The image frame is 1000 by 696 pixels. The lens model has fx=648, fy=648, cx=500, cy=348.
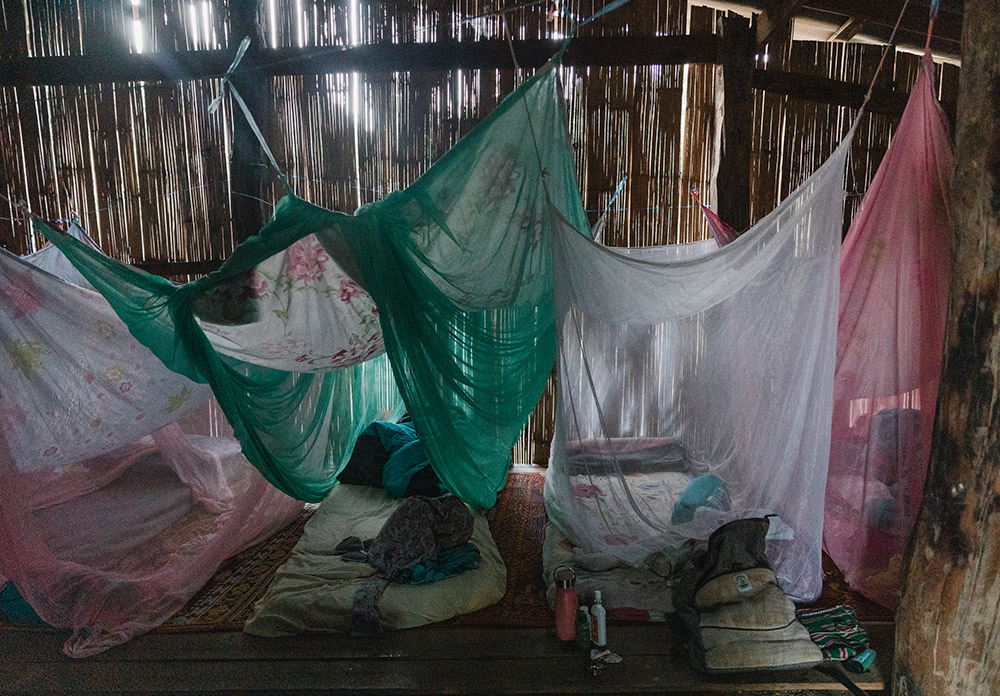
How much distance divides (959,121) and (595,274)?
1.07m

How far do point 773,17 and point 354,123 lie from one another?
7.40ft

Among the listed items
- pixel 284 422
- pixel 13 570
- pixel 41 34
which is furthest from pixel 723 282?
pixel 41 34

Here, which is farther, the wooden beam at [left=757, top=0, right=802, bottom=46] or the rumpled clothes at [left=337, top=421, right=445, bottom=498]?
the rumpled clothes at [left=337, top=421, right=445, bottom=498]

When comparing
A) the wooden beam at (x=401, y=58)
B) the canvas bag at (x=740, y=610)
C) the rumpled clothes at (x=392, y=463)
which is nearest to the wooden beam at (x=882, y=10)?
the wooden beam at (x=401, y=58)

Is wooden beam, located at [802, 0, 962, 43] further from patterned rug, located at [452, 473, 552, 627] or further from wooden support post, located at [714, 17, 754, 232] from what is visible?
patterned rug, located at [452, 473, 552, 627]

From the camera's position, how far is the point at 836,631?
→ 2.08 m

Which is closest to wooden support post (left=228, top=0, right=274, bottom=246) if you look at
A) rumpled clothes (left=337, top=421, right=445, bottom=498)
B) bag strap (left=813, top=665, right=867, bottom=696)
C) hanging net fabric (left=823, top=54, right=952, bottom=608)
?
rumpled clothes (left=337, top=421, right=445, bottom=498)

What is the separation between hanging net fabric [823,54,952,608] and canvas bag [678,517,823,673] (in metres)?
0.48

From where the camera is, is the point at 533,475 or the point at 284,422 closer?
the point at 284,422

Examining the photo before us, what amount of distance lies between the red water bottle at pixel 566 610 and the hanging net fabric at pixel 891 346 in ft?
3.52

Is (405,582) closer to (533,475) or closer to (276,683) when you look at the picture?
(276,683)

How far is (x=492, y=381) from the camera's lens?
7.71ft

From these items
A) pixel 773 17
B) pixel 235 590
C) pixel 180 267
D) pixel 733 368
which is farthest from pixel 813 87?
pixel 180 267

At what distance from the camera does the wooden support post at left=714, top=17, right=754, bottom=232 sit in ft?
9.64
